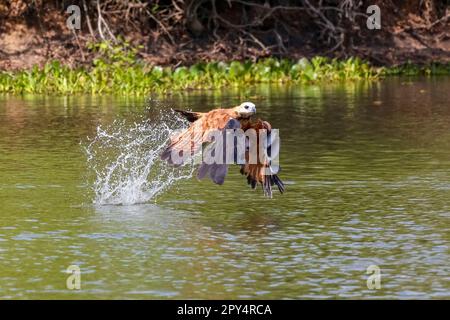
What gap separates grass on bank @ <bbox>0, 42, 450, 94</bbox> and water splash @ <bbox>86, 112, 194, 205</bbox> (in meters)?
4.75

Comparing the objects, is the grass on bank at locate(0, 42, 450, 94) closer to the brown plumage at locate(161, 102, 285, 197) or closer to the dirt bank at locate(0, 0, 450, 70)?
the dirt bank at locate(0, 0, 450, 70)

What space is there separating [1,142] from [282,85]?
32.5ft

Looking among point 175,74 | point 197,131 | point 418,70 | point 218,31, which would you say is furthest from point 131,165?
point 218,31

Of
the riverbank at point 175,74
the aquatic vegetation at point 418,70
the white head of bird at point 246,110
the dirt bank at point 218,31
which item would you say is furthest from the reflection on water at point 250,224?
the dirt bank at point 218,31

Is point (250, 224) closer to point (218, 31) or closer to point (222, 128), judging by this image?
point (222, 128)

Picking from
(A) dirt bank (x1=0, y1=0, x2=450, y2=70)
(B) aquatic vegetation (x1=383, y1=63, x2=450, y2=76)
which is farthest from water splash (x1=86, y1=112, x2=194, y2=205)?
(B) aquatic vegetation (x1=383, y1=63, x2=450, y2=76)

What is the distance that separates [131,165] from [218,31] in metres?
14.9

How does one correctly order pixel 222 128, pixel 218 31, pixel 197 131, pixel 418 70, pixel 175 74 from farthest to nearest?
pixel 218 31 < pixel 418 70 < pixel 175 74 < pixel 197 131 < pixel 222 128

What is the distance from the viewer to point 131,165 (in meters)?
13.3

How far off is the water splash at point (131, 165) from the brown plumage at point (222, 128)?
77cm

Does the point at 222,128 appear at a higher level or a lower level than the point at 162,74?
lower
